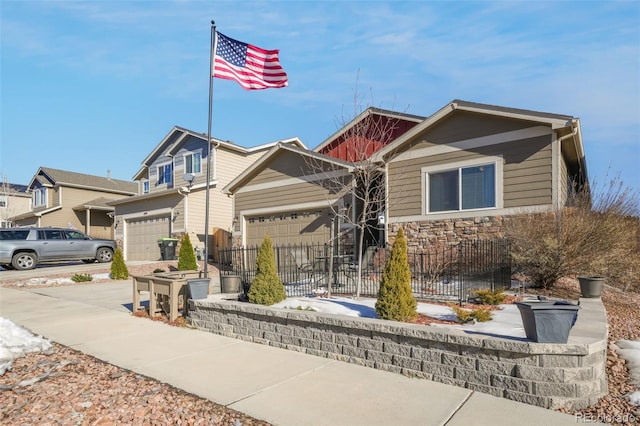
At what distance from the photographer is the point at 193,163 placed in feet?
73.2

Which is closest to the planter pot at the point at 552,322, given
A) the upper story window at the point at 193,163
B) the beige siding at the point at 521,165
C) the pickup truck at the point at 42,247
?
the beige siding at the point at 521,165

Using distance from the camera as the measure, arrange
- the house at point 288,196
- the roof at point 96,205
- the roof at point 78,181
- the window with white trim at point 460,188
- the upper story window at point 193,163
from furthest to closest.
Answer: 1. the roof at point 78,181
2. the roof at point 96,205
3. the upper story window at point 193,163
4. the house at point 288,196
5. the window with white trim at point 460,188

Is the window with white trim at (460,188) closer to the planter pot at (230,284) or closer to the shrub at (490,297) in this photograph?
the shrub at (490,297)

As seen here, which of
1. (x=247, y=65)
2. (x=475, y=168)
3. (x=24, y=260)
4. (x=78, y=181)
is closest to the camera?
(x=247, y=65)

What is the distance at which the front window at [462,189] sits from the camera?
1109 cm

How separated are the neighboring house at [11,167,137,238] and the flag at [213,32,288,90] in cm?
2367

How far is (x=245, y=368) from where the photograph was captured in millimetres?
4699

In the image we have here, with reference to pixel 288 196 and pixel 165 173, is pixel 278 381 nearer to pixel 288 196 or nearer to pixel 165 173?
pixel 288 196

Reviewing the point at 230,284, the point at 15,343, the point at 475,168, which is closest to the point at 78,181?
the point at 230,284

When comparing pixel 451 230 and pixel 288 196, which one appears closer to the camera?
pixel 451 230

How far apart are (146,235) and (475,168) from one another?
17.7 metres

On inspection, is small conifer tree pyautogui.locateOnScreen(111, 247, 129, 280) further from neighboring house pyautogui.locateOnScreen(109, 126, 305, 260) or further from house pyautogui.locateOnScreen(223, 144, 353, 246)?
neighboring house pyautogui.locateOnScreen(109, 126, 305, 260)

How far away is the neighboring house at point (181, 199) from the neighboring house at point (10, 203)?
17.6 m

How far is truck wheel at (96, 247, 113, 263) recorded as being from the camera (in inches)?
733
